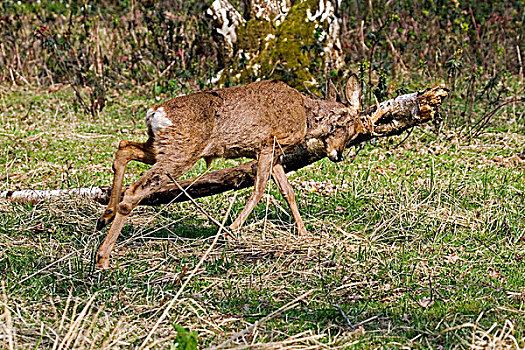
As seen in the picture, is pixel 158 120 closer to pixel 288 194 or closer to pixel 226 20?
pixel 288 194

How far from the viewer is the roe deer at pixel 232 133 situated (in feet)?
15.4

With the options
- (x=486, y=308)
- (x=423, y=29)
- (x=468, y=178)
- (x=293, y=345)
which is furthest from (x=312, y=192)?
(x=423, y=29)

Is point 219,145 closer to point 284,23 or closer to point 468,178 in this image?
point 468,178

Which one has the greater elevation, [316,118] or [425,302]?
[316,118]

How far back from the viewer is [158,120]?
463 cm

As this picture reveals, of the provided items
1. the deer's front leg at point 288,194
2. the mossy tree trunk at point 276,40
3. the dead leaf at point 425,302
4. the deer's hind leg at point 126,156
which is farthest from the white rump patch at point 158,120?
the mossy tree trunk at point 276,40

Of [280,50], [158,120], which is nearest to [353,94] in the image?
[158,120]

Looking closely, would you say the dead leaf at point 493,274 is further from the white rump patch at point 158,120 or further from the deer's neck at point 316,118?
the white rump patch at point 158,120

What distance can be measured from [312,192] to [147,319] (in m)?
2.88

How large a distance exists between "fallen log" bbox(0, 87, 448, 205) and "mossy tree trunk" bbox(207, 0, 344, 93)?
352cm

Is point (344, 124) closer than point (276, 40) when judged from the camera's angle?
Yes

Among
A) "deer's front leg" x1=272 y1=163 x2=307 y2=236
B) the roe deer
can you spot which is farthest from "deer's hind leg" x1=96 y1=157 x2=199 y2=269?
"deer's front leg" x1=272 y1=163 x2=307 y2=236

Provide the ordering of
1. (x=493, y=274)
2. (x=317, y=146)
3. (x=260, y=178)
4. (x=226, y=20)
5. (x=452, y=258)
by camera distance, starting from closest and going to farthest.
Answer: (x=493, y=274), (x=452, y=258), (x=260, y=178), (x=317, y=146), (x=226, y=20)

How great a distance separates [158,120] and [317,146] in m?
1.41
